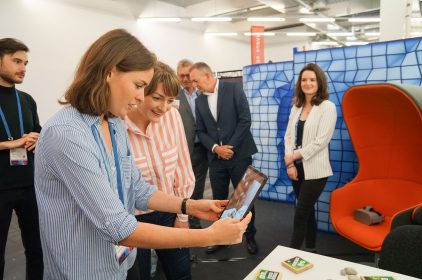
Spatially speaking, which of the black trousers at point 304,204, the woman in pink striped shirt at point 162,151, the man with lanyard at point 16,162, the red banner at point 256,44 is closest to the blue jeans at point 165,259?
the woman in pink striped shirt at point 162,151

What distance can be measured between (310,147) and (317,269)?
140 centimetres

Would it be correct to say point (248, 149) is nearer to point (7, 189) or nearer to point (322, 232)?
point (322, 232)

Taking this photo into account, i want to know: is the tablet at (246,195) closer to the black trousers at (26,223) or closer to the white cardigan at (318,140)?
the white cardigan at (318,140)

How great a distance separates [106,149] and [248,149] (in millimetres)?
1907

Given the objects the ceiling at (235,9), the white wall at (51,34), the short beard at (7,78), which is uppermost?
the ceiling at (235,9)

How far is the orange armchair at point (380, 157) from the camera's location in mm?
2404

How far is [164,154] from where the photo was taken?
1546mm

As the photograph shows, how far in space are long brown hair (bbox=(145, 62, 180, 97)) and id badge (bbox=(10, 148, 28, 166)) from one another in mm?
1186

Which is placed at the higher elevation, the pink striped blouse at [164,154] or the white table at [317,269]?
the pink striped blouse at [164,154]

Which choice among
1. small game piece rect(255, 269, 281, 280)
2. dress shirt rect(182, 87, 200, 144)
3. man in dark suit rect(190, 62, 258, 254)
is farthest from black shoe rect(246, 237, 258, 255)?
small game piece rect(255, 269, 281, 280)

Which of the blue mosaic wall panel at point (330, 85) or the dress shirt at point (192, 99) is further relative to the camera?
the dress shirt at point (192, 99)

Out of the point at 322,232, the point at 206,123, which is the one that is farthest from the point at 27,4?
the point at 322,232

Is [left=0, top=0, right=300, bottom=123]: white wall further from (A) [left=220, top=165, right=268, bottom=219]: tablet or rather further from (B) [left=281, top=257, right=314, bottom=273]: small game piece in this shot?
(B) [left=281, top=257, right=314, bottom=273]: small game piece

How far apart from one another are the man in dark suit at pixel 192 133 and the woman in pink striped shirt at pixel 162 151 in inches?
46.2
